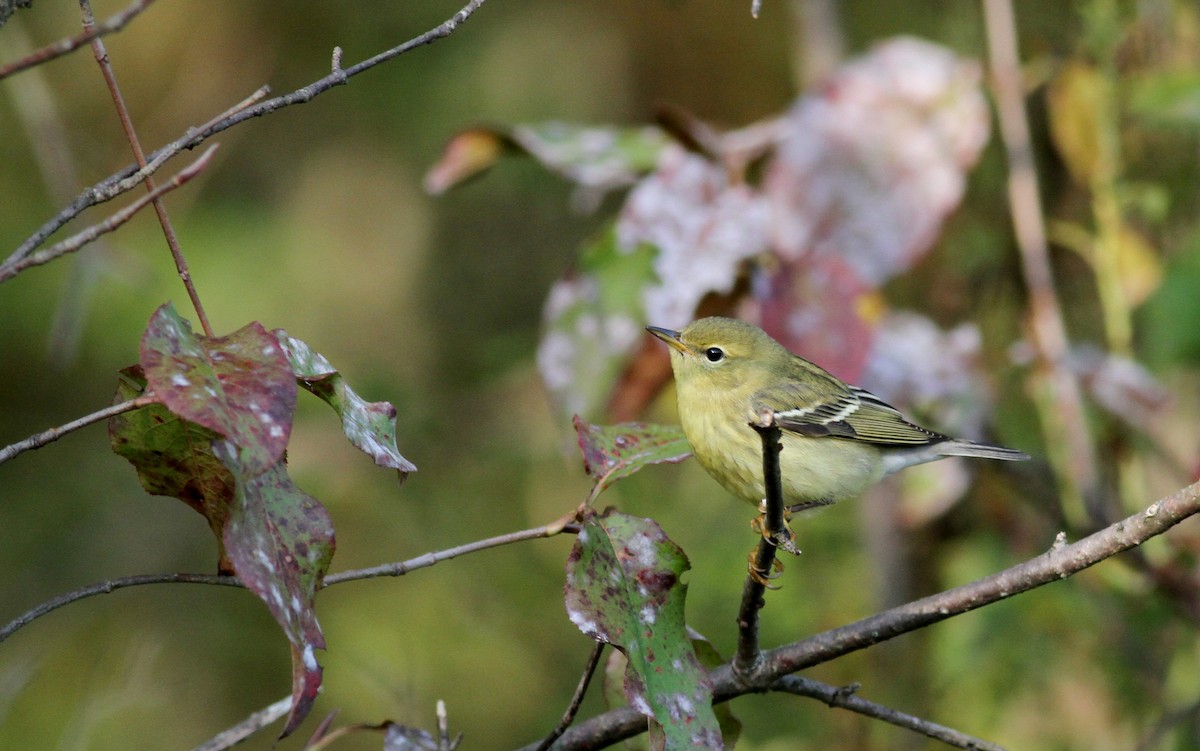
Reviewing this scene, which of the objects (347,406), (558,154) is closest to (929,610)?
(347,406)

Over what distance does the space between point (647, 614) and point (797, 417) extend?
6.37 ft

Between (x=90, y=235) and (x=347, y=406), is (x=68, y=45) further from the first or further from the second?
(x=347, y=406)

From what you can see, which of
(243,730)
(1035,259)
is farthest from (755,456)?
(243,730)

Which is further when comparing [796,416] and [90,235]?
[796,416]

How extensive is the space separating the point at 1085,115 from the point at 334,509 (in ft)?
12.3

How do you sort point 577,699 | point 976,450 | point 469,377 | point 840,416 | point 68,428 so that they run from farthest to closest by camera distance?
point 469,377 → point 840,416 → point 976,450 → point 577,699 → point 68,428

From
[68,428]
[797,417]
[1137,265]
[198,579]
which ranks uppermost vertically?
[68,428]

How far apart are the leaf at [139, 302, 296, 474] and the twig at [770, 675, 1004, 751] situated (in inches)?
36.9

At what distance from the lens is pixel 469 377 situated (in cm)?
601

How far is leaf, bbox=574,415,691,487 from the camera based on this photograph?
1.68 metres

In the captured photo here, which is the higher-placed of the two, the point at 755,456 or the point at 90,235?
the point at 90,235

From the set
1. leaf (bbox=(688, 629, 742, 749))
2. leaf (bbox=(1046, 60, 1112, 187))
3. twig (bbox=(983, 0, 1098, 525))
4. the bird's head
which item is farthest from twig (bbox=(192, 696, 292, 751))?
leaf (bbox=(1046, 60, 1112, 187))

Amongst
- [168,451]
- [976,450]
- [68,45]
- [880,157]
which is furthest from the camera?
[976,450]

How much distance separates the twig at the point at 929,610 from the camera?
4.52 ft
